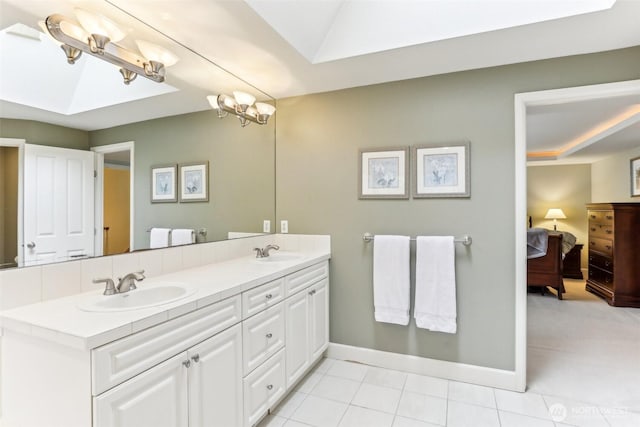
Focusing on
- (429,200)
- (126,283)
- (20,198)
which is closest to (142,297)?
(126,283)

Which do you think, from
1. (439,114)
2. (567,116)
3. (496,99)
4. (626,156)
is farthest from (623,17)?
(626,156)

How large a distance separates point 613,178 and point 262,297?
6579mm

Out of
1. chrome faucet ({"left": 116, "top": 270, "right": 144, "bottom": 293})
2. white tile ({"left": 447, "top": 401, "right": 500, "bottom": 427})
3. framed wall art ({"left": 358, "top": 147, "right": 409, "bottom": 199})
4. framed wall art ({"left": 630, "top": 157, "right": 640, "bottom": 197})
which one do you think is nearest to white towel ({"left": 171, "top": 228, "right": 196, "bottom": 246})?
chrome faucet ({"left": 116, "top": 270, "right": 144, "bottom": 293})

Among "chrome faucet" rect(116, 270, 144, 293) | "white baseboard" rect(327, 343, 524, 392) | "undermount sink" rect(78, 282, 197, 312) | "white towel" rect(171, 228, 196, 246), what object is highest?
"white towel" rect(171, 228, 196, 246)

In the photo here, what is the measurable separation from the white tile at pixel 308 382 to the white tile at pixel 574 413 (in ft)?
4.76

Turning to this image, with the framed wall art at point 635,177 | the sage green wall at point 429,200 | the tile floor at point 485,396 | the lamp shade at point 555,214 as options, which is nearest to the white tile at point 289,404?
the tile floor at point 485,396

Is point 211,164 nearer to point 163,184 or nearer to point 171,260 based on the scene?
point 163,184

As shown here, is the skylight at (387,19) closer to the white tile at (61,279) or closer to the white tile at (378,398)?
the white tile at (61,279)

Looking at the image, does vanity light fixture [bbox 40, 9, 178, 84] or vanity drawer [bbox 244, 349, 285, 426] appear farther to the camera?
vanity drawer [bbox 244, 349, 285, 426]

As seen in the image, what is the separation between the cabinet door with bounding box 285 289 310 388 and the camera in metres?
2.02

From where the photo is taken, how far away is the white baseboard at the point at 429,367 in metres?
2.21

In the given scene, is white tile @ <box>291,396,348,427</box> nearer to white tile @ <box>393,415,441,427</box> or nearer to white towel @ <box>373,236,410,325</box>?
white tile @ <box>393,415,441,427</box>

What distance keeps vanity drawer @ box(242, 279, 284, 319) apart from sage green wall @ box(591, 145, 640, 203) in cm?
573

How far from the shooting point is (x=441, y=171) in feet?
7.61
